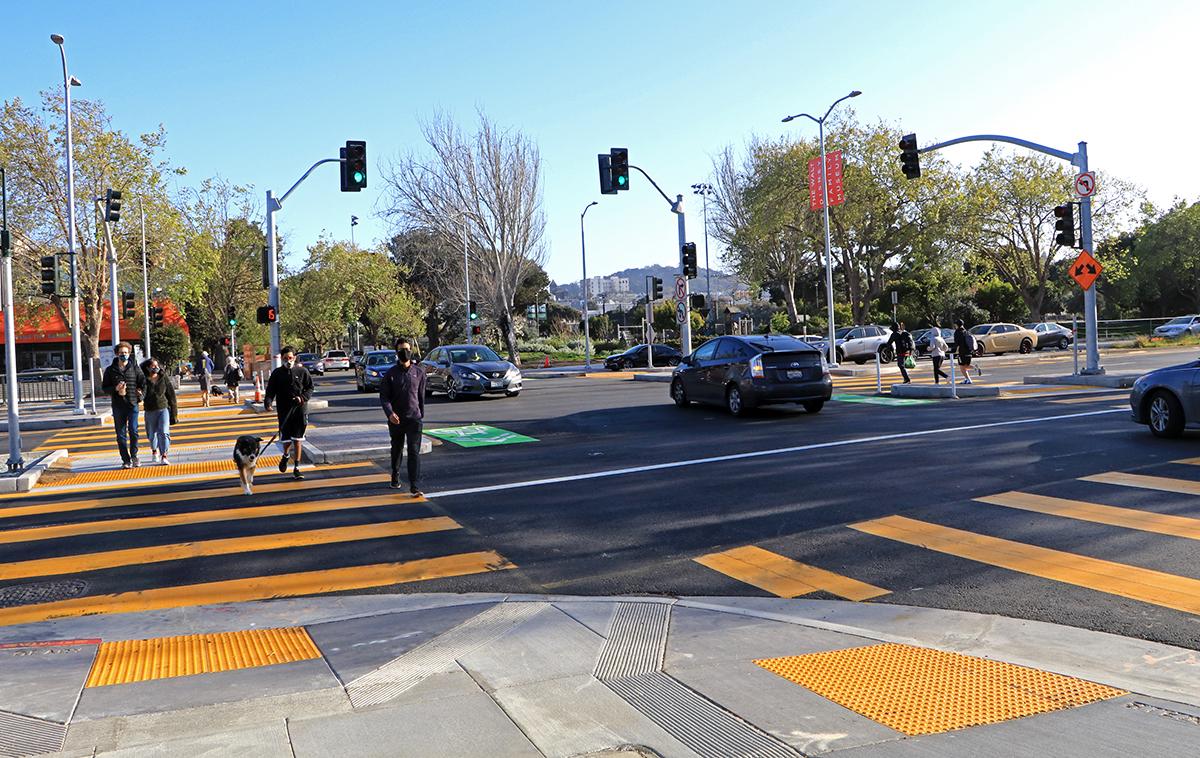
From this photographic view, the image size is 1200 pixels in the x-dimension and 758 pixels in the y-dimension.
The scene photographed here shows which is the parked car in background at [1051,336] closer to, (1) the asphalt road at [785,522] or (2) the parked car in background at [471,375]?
(2) the parked car in background at [471,375]

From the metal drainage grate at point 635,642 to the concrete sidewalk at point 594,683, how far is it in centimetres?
2

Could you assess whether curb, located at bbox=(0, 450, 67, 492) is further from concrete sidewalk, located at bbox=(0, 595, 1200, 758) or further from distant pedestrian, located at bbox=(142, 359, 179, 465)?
concrete sidewalk, located at bbox=(0, 595, 1200, 758)

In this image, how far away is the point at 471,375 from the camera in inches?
989

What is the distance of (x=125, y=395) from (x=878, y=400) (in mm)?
15018

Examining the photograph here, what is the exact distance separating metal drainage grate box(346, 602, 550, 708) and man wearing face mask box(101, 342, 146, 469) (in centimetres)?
929

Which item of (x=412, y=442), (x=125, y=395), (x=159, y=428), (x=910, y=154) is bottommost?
(x=412, y=442)

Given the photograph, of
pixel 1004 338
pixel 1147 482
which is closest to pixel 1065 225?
pixel 1147 482

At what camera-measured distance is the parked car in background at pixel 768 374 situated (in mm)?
17531

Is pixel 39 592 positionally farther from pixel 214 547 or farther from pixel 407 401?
pixel 407 401

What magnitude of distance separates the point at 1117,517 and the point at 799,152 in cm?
4264

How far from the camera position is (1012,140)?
22.9 metres

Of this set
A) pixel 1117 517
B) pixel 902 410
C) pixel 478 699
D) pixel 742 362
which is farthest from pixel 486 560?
pixel 902 410

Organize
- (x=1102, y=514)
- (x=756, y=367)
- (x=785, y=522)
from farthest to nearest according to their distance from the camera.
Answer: (x=756, y=367) < (x=785, y=522) < (x=1102, y=514)

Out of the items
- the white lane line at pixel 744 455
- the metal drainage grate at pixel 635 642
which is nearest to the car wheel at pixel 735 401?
the white lane line at pixel 744 455
